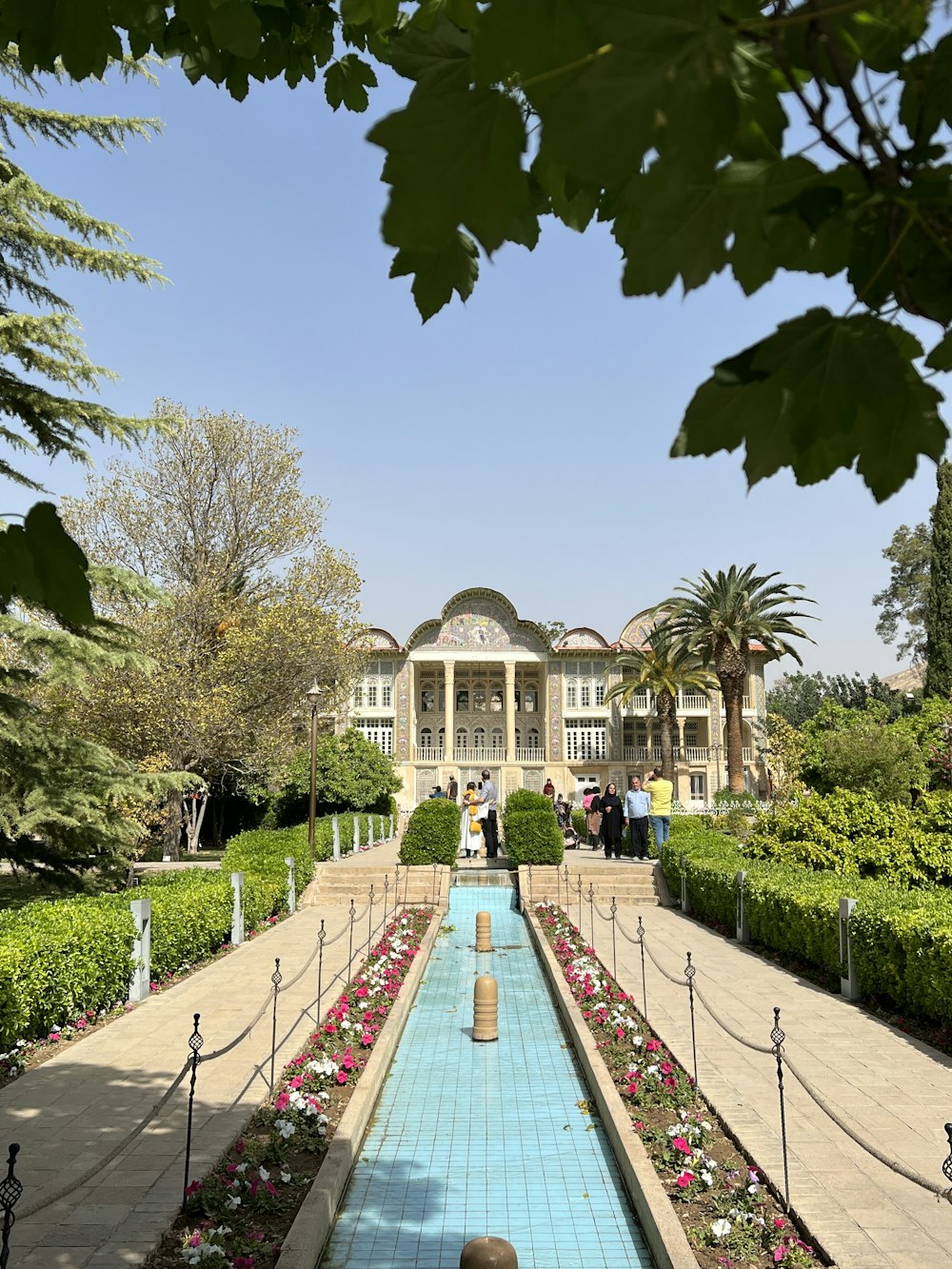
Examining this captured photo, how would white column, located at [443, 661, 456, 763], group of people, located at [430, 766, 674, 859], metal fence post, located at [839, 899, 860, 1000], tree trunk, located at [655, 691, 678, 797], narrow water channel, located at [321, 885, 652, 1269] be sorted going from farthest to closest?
white column, located at [443, 661, 456, 763], tree trunk, located at [655, 691, 678, 797], group of people, located at [430, 766, 674, 859], metal fence post, located at [839, 899, 860, 1000], narrow water channel, located at [321, 885, 652, 1269]

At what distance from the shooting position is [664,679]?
35719 millimetres

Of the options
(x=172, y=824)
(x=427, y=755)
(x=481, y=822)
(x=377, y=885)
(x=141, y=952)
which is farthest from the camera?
(x=427, y=755)

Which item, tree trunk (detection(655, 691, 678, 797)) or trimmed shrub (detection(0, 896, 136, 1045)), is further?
tree trunk (detection(655, 691, 678, 797))

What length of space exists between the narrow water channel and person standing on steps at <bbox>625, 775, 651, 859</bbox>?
27.2ft

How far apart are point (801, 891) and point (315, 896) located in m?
8.82

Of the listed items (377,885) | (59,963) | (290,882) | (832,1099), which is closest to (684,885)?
(377,885)

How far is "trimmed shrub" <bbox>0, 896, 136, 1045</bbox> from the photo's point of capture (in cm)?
718

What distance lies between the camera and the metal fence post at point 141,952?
898 cm

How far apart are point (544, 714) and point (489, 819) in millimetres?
21840

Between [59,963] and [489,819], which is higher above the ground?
[489,819]

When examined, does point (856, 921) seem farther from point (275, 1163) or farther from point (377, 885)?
point (377, 885)

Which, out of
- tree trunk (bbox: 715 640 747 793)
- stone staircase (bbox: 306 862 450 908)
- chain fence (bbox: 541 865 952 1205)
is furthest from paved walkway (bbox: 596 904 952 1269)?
tree trunk (bbox: 715 640 747 793)

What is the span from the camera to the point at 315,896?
16.3 meters

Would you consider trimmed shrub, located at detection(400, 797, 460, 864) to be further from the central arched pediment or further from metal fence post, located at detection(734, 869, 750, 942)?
the central arched pediment
